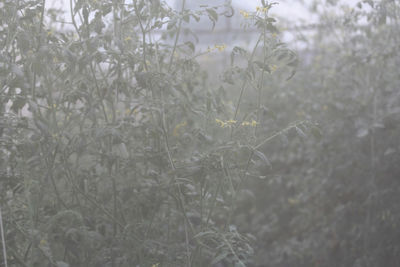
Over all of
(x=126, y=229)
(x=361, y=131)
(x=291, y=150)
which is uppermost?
(x=361, y=131)

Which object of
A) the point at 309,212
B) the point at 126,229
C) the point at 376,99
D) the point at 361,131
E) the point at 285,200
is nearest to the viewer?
the point at 126,229

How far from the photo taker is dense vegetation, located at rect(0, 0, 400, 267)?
174 centimetres

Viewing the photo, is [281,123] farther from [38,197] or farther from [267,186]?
[38,197]

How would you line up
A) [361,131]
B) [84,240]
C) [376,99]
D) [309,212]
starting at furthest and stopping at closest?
[309,212] < [376,99] < [361,131] < [84,240]

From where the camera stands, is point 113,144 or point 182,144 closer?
point 113,144

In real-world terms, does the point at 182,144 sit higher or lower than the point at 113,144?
Answer: lower

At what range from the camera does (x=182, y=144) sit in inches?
85.6

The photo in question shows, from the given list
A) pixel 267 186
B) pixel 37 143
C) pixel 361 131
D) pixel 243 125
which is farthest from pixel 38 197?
pixel 267 186

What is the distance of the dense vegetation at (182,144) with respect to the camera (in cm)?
174

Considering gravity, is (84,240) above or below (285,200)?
above

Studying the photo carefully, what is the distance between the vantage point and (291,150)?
3967 millimetres

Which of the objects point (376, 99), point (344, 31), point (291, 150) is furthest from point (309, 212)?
point (344, 31)

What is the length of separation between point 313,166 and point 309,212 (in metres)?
0.39

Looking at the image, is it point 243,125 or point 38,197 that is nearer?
point 243,125
